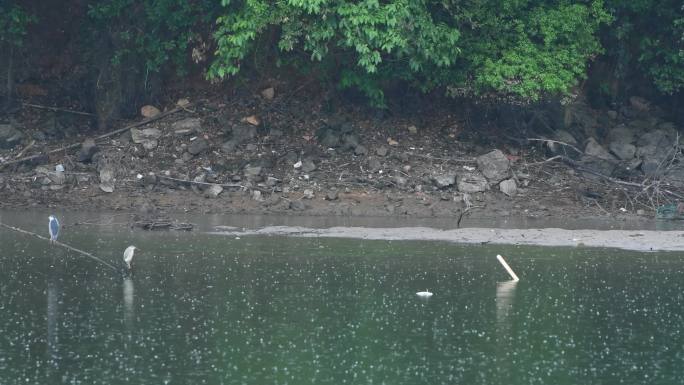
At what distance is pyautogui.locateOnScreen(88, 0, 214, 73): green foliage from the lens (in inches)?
1133

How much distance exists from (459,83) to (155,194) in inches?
302

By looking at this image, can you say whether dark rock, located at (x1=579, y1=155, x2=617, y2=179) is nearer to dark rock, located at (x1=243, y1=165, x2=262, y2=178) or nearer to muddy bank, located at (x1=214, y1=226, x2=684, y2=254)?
muddy bank, located at (x1=214, y1=226, x2=684, y2=254)

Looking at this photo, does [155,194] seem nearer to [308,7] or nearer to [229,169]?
[229,169]

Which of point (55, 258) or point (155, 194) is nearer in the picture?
point (55, 258)

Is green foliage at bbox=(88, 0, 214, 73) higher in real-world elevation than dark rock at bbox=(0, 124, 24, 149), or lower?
higher

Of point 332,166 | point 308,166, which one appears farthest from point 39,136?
point 332,166

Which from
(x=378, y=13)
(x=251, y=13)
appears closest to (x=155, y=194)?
(x=251, y=13)

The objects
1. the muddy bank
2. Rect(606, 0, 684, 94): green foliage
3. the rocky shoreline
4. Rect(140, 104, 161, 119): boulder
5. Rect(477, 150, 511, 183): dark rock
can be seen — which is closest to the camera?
the muddy bank

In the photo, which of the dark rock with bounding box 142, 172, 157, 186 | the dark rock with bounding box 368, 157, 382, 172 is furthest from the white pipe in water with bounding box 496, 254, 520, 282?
the dark rock with bounding box 142, 172, 157, 186

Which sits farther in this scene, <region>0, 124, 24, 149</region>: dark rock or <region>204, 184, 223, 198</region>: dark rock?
<region>0, 124, 24, 149</region>: dark rock

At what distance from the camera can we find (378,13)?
26000 millimetres

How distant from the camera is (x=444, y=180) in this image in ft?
90.2

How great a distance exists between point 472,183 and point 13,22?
11.5 m

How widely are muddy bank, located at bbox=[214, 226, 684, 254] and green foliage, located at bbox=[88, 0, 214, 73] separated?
21.9 feet
